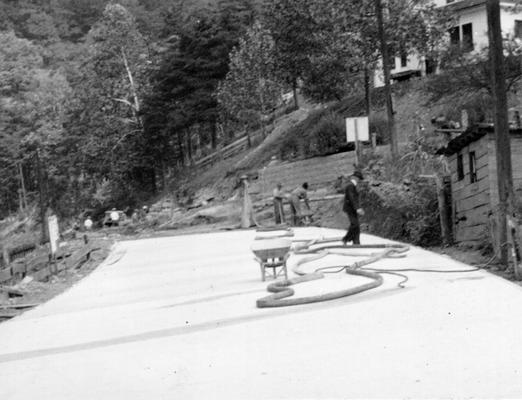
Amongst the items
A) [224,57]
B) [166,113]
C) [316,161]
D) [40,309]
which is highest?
[224,57]

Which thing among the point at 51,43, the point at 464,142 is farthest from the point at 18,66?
the point at 464,142

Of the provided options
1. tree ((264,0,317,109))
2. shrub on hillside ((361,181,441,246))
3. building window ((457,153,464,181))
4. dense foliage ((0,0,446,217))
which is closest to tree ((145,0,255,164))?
dense foliage ((0,0,446,217))

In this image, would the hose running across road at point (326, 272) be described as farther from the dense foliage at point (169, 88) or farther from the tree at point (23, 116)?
the tree at point (23, 116)

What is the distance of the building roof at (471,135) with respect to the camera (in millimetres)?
15336

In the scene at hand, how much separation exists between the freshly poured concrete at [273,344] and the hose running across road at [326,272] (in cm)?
13

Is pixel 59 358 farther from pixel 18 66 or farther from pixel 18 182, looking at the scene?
pixel 18 182

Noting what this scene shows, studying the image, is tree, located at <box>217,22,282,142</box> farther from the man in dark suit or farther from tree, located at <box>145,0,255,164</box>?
the man in dark suit

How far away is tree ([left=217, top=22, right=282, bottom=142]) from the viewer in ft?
147

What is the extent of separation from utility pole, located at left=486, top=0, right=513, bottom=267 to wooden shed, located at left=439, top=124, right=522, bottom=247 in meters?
1.37

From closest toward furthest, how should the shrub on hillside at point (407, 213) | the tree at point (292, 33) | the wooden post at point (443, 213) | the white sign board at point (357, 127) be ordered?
1. the wooden post at point (443, 213)
2. the shrub on hillside at point (407, 213)
3. the white sign board at point (357, 127)
4. the tree at point (292, 33)

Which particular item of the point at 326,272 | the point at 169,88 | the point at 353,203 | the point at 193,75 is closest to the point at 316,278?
the point at 326,272

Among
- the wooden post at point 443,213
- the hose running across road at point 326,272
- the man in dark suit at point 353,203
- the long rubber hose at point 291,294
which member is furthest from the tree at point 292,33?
the long rubber hose at point 291,294

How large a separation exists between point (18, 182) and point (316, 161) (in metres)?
51.3

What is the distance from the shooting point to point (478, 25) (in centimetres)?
4250
